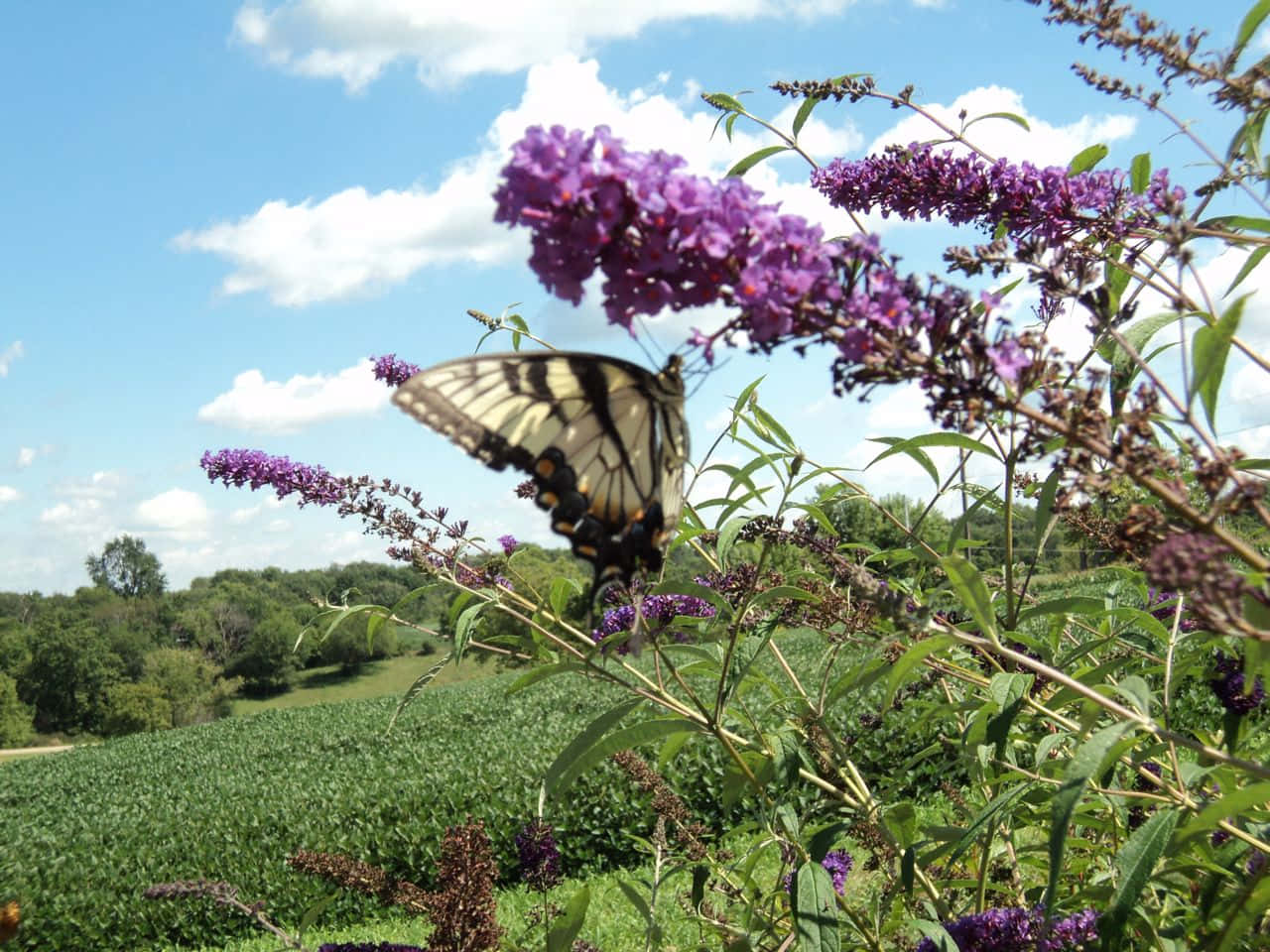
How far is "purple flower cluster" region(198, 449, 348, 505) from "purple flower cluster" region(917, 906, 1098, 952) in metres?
2.15

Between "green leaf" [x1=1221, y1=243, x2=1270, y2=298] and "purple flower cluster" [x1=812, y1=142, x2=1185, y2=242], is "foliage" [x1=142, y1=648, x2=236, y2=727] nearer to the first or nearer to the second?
"purple flower cluster" [x1=812, y1=142, x2=1185, y2=242]

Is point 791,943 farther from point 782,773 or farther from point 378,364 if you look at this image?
point 378,364

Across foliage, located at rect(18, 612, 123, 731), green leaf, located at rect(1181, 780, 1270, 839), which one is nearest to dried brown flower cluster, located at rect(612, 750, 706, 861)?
green leaf, located at rect(1181, 780, 1270, 839)

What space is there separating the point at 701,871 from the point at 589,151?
1.87 metres

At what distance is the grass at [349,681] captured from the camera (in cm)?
6931

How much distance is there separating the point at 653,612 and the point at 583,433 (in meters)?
0.64

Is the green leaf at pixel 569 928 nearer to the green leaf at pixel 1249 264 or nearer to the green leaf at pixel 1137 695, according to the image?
the green leaf at pixel 1137 695

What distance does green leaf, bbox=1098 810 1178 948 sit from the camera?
47.2 inches

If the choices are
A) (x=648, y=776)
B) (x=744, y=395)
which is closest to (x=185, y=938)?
(x=648, y=776)

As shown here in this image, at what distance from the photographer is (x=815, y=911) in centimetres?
158

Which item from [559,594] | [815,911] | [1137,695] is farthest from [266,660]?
[1137,695]

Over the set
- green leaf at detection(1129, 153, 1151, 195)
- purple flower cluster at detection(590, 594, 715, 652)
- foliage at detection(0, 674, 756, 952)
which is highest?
green leaf at detection(1129, 153, 1151, 195)

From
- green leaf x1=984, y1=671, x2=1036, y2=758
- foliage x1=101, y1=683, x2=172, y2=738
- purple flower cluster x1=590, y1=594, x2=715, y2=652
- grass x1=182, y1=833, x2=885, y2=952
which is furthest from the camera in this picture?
foliage x1=101, y1=683, x2=172, y2=738

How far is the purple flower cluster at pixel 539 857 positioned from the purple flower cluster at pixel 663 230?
6.56 ft
